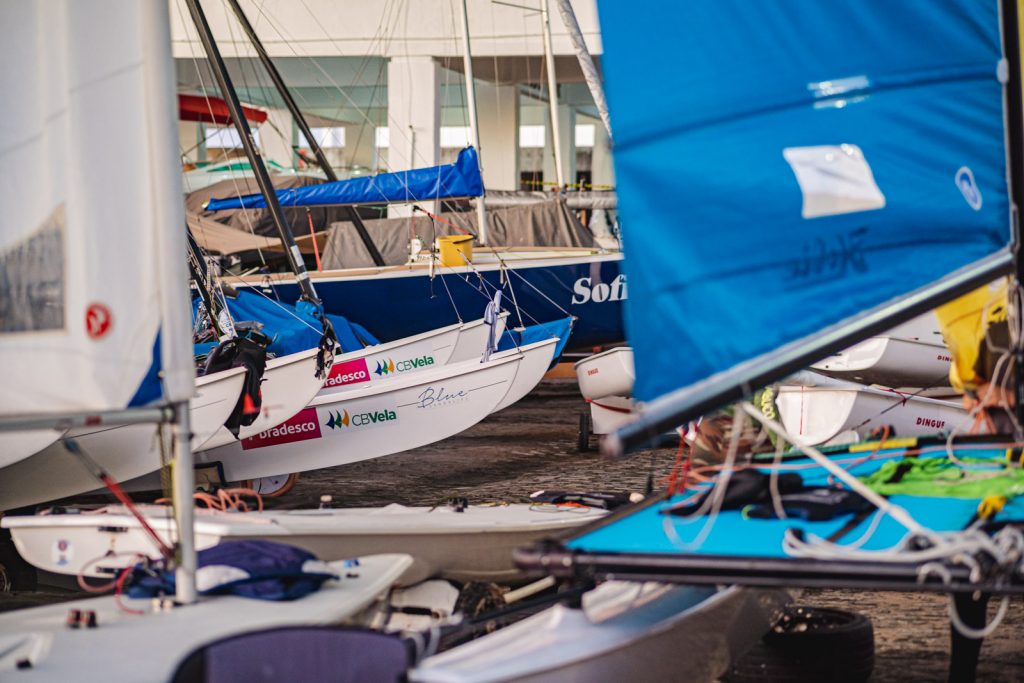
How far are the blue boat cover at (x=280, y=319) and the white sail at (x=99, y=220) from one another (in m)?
5.12

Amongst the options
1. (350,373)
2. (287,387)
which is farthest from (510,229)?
(287,387)

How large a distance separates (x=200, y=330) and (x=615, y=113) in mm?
6494

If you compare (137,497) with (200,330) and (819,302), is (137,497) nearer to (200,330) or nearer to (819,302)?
(200,330)

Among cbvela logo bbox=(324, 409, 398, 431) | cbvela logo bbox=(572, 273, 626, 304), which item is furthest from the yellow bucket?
cbvela logo bbox=(324, 409, 398, 431)

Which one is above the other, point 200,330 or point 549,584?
point 200,330

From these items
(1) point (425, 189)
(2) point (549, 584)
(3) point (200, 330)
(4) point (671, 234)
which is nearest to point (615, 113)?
(4) point (671, 234)

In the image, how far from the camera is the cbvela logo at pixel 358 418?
25.0 feet

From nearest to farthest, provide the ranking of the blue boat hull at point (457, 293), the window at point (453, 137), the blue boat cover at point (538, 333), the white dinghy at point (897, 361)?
the white dinghy at point (897, 361) → the blue boat cover at point (538, 333) → the blue boat hull at point (457, 293) → the window at point (453, 137)

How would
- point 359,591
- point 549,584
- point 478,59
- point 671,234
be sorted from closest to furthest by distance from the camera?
point 671,234
point 359,591
point 549,584
point 478,59

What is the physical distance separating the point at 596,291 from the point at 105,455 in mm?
6310

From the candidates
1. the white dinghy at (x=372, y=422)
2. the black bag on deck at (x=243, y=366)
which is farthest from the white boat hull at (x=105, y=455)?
the white dinghy at (x=372, y=422)

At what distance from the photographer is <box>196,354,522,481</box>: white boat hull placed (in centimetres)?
743

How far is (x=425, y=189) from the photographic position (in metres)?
10.4
